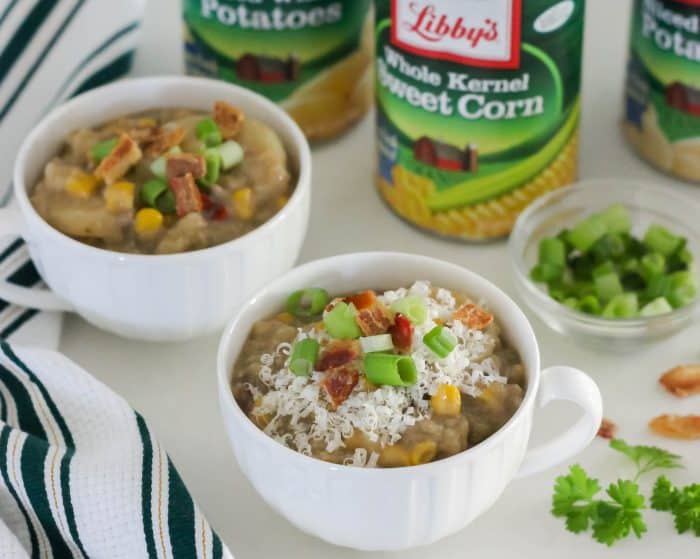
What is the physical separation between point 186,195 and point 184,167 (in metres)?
0.03

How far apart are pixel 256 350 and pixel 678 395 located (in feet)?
1.25

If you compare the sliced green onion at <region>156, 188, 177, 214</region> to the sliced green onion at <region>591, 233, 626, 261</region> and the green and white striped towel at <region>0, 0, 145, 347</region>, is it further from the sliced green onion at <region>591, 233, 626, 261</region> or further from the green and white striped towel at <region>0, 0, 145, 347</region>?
the sliced green onion at <region>591, 233, 626, 261</region>

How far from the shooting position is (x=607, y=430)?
1.20 m

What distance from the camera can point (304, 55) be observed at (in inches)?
56.7

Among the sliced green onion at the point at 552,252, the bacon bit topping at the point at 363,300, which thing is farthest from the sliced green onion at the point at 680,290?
the bacon bit topping at the point at 363,300

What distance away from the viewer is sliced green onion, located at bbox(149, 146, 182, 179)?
1.25 meters

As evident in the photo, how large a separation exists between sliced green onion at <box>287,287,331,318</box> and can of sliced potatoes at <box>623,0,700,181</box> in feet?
1.49

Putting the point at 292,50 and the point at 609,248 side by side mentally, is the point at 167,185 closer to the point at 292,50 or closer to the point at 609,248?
the point at 292,50

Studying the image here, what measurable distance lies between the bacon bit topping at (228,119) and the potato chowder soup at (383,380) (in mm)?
248

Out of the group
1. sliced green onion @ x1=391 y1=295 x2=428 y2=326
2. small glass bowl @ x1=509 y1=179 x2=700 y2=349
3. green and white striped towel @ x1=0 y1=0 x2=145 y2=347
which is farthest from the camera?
green and white striped towel @ x1=0 y1=0 x2=145 y2=347

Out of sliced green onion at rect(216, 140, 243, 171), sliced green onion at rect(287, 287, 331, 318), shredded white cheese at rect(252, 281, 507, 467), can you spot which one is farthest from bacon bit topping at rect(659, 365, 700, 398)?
sliced green onion at rect(216, 140, 243, 171)

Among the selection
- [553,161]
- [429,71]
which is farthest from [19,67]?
[553,161]

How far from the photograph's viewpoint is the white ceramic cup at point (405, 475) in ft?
3.22

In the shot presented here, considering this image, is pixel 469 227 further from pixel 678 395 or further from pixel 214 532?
pixel 214 532
